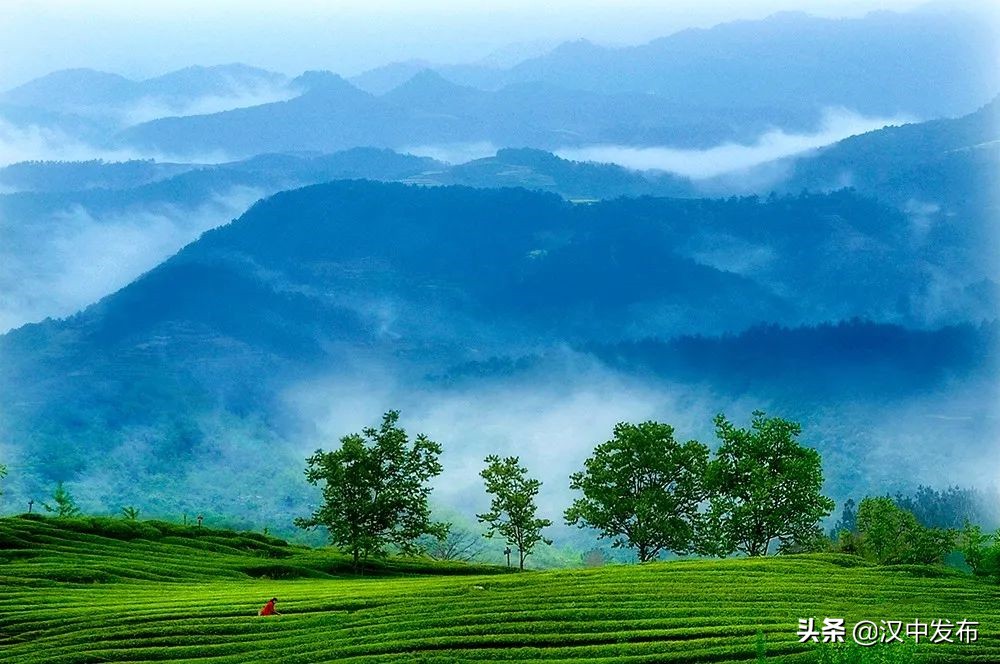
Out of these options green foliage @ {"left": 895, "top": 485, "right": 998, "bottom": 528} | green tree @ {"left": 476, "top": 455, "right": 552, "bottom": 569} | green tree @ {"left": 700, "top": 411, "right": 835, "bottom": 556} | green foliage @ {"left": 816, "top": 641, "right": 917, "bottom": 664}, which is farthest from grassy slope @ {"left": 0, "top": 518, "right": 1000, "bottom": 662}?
green foliage @ {"left": 895, "top": 485, "right": 998, "bottom": 528}

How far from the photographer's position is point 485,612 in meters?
28.3

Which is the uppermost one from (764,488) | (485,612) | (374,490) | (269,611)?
(374,490)

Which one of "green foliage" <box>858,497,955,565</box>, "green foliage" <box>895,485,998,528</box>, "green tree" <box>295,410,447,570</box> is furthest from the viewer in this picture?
"green foliage" <box>895,485,998,528</box>

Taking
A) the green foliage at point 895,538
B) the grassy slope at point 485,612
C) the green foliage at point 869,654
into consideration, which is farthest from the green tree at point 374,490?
the green foliage at point 869,654

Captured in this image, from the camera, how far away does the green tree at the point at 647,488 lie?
152 feet

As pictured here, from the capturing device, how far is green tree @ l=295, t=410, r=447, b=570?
1811 inches

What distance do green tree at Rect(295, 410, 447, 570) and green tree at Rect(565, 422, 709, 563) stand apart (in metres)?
6.35

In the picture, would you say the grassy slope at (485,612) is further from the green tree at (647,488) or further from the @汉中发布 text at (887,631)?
the green tree at (647,488)

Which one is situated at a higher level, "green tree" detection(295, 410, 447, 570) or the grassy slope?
"green tree" detection(295, 410, 447, 570)

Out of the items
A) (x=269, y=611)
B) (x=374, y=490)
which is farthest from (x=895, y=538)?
(x=269, y=611)

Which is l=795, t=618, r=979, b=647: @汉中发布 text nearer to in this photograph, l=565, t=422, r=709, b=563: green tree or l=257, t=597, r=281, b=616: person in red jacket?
l=257, t=597, r=281, b=616: person in red jacket

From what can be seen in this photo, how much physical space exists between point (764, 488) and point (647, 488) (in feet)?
17.8

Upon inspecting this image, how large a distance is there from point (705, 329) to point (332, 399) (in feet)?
199

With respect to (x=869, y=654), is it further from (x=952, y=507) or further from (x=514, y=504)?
(x=952, y=507)
